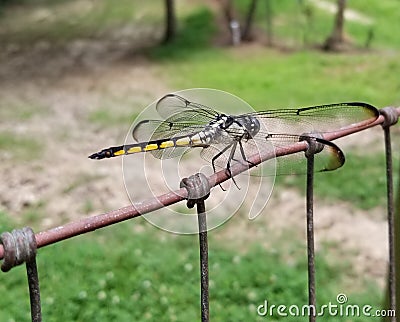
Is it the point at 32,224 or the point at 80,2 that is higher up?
the point at 32,224

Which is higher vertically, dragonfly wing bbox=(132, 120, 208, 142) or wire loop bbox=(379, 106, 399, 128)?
dragonfly wing bbox=(132, 120, 208, 142)

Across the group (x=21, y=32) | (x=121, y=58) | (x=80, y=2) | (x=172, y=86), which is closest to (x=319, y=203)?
(x=172, y=86)

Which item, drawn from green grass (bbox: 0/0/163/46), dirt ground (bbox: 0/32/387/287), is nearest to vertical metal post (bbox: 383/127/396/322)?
dirt ground (bbox: 0/32/387/287)

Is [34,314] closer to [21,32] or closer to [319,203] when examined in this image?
[319,203]

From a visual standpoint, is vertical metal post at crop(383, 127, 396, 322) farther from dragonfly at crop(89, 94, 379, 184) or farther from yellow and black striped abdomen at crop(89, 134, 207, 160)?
yellow and black striped abdomen at crop(89, 134, 207, 160)

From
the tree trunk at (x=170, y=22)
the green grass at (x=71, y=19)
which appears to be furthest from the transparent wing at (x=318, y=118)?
the green grass at (x=71, y=19)

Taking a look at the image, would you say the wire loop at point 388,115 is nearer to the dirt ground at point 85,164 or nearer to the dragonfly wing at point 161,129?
the dragonfly wing at point 161,129

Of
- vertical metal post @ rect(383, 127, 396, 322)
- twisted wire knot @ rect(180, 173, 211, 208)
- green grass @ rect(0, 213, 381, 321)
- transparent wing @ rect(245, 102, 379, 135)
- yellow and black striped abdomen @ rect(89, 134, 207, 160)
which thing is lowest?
green grass @ rect(0, 213, 381, 321)
